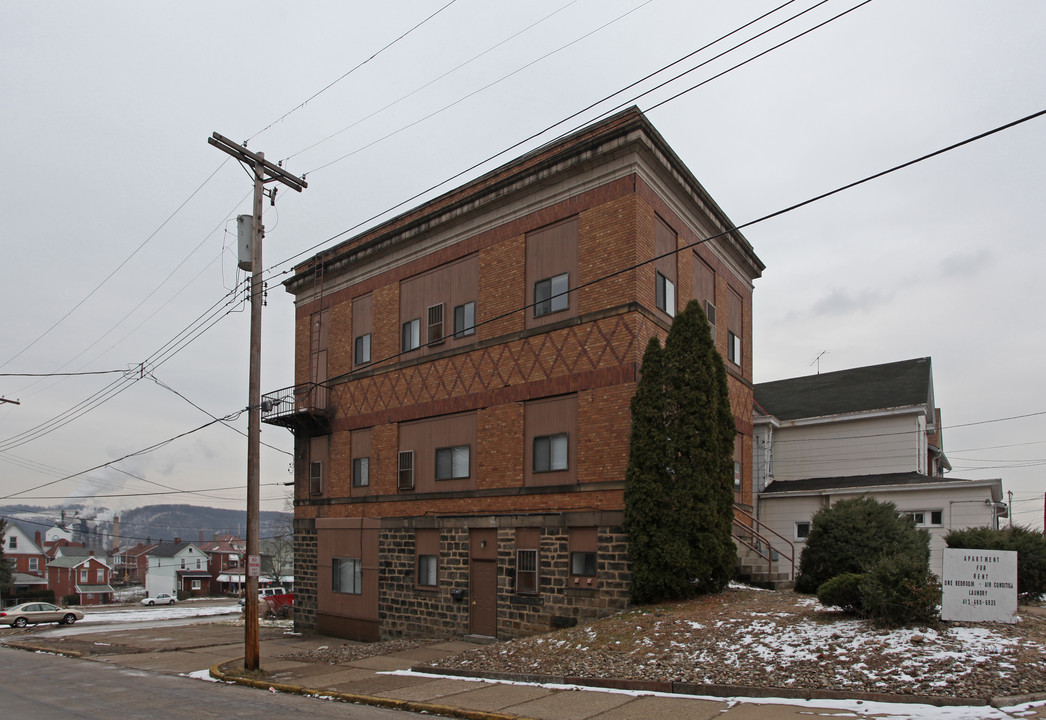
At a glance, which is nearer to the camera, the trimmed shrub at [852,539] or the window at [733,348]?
the trimmed shrub at [852,539]

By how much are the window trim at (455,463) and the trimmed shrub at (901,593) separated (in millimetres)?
11928

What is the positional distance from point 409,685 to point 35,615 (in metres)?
36.8

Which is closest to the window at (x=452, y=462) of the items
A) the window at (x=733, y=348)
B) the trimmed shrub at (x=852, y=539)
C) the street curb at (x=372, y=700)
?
the street curb at (x=372, y=700)

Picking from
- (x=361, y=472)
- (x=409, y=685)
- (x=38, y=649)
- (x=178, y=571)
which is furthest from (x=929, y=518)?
(x=178, y=571)

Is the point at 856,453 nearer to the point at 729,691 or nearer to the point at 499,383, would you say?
the point at 499,383

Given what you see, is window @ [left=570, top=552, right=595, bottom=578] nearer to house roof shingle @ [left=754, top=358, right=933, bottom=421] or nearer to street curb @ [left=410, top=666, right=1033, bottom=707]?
street curb @ [left=410, top=666, right=1033, bottom=707]

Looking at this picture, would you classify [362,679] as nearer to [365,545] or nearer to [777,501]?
[365,545]

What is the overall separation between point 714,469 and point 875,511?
3.53m

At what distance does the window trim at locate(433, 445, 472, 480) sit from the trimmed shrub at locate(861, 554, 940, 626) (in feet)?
39.1

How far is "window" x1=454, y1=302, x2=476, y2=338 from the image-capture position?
909 inches

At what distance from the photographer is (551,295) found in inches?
826

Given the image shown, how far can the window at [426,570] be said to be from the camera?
23328 mm

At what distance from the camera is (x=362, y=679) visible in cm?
1652

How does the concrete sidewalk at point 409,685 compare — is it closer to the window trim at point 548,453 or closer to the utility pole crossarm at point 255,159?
the window trim at point 548,453
